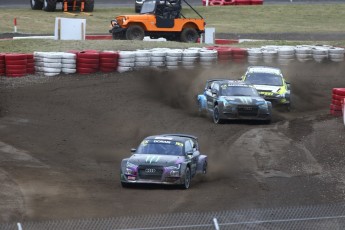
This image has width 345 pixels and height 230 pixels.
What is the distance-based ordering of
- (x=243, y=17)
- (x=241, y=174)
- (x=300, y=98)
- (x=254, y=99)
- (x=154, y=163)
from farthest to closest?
(x=243, y=17) < (x=300, y=98) < (x=254, y=99) < (x=241, y=174) < (x=154, y=163)

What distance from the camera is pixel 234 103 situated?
29016 mm

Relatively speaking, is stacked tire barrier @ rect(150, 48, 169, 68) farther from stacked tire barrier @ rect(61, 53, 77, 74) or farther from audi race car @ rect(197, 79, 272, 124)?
audi race car @ rect(197, 79, 272, 124)

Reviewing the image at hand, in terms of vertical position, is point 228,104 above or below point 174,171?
below

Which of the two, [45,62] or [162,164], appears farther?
[45,62]

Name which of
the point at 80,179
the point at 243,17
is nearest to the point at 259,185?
the point at 80,179

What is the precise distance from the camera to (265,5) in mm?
65125

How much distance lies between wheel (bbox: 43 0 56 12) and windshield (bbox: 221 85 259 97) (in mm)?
29604

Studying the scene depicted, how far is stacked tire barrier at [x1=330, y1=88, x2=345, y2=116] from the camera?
29766 millimetres

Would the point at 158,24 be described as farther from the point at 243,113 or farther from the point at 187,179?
the point at 187,179

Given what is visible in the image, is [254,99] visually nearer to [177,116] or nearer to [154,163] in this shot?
[177,116]

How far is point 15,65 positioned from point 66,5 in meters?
25.8

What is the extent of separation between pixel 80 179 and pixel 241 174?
3.71m

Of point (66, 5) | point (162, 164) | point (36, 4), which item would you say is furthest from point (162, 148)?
point (36, 4)

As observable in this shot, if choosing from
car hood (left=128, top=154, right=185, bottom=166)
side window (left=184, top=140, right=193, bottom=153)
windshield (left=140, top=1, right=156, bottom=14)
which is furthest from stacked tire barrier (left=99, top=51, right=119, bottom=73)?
car hood (left=128, top=154, right=185, bottom=166)
